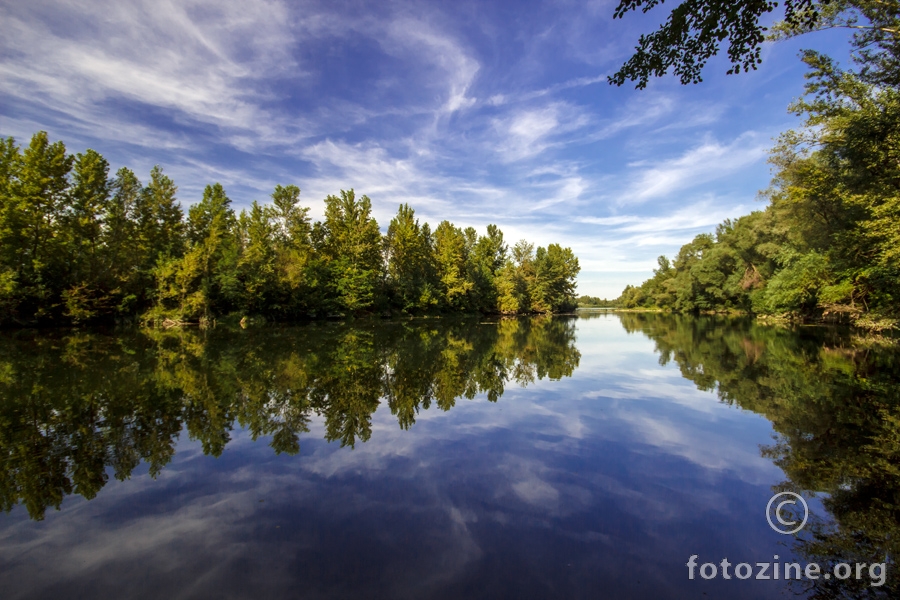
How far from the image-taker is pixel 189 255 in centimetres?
3166

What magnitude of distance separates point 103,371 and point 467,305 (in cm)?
4674

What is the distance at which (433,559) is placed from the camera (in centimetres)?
302

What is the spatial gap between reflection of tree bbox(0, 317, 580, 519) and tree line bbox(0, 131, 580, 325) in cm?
1455

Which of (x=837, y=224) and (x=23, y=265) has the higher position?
(x=837, y=224)

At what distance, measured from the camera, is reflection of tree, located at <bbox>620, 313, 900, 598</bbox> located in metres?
3.18

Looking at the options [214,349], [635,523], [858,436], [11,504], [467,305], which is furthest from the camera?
[467,305]

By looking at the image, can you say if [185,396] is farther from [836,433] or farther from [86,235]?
[86,235]

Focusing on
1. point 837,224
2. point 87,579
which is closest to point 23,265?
point 87,579

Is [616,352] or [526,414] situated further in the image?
[616,352]

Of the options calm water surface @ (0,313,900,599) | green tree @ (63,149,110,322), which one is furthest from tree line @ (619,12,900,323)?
green tree @ (63,149,110,322)

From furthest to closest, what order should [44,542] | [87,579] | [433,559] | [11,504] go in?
[11,504] → [44,542] → [433,559] → [87,579]

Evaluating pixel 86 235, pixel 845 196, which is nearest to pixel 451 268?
pixel 86 235

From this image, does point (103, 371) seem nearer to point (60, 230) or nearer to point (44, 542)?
Answer: point (44, 542)

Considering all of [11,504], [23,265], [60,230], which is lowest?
[11,504]
